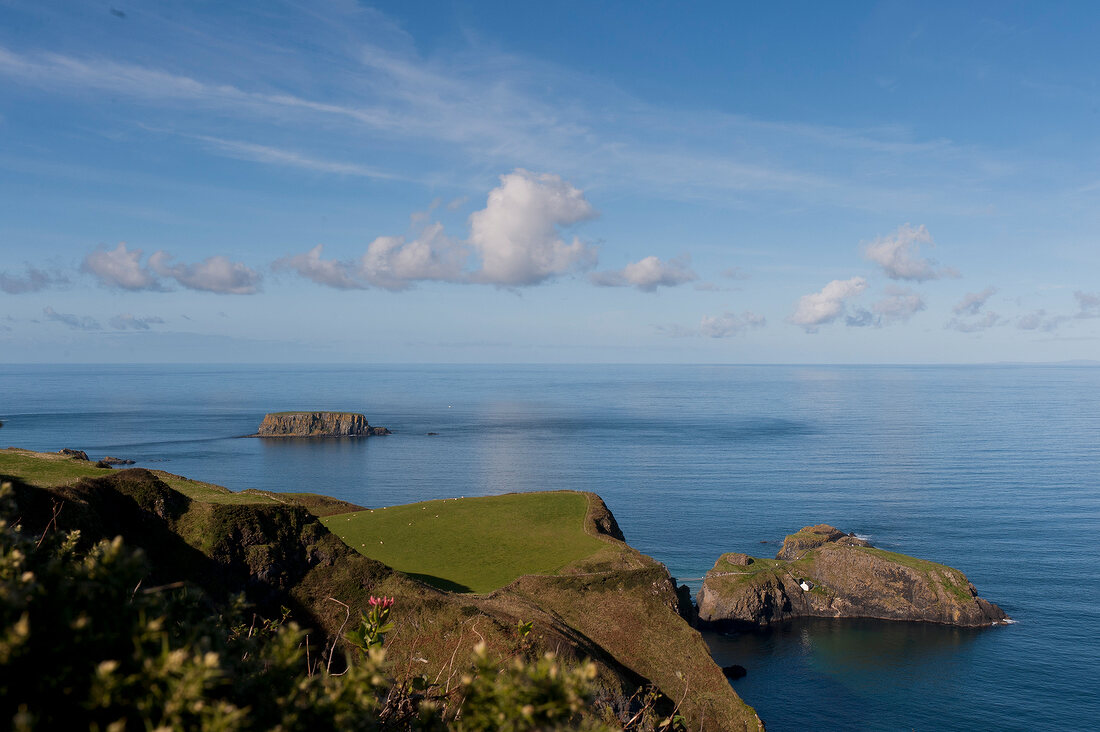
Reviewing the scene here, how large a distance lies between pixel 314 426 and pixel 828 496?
117798 millimetres

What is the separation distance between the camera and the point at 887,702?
160 ft

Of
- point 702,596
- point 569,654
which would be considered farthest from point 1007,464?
point 569,654

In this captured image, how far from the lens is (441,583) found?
34312 millimetres

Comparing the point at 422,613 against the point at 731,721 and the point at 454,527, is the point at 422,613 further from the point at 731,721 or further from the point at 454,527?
the point at 454,527

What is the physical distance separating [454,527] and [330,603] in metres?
16.4

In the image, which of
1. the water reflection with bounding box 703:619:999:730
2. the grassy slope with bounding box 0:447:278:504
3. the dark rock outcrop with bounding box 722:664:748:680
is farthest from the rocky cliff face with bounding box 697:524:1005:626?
the grassy slope with bounding box 0:447:278:504

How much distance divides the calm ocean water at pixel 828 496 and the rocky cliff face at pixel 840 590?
2193mm

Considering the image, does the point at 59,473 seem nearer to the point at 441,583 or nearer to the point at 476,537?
the point at 441,583

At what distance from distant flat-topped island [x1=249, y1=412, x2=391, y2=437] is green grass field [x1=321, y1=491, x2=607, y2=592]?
4788 inches

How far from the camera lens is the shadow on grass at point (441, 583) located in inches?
1320

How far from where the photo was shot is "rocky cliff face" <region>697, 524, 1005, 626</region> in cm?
6372

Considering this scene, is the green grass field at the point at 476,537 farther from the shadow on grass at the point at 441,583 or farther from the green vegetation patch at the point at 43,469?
the green vegetation patch at the point at 43,469

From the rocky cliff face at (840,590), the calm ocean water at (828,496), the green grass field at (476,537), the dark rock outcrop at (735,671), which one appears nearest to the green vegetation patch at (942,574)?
the rocky cliff face at (840,590)

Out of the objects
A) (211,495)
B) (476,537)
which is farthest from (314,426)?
(211,495)
